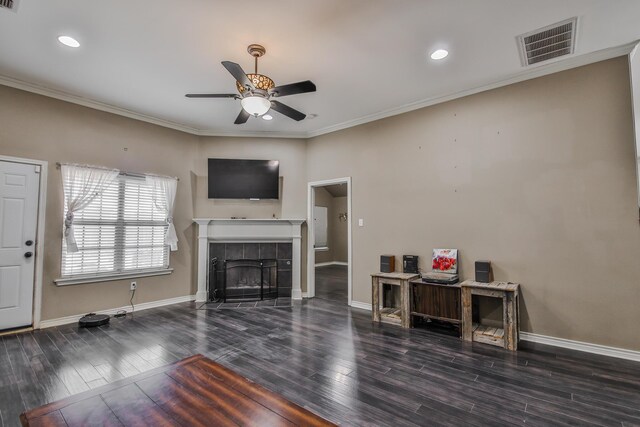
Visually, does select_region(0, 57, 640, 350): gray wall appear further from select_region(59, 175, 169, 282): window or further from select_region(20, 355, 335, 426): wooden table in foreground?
select_region(20, 355, 335, 426): wooden table in foreground

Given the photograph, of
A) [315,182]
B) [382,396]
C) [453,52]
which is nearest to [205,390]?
Answer: [382,396]

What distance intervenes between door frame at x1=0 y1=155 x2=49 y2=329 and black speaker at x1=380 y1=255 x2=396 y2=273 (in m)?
4.65

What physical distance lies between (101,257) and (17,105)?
2.22 meters

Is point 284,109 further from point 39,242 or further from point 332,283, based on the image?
point 332,283

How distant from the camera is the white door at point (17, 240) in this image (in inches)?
148

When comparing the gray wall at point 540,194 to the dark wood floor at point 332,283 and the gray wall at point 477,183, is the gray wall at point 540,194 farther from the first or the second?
the dark wood floor at point 332,283

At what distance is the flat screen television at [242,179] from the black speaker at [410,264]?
2.66m

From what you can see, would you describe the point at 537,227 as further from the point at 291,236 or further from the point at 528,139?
the point at 291,236

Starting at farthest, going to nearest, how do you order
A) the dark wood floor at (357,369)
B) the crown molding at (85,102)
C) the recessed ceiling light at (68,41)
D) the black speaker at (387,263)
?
1. the black speaker at (387,263)
2. the crown molding at (85,102)
3. the recessed ceiling light at (68,41)
4. the dark wood floor at (357,369)

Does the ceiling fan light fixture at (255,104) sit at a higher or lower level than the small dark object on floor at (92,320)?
higher

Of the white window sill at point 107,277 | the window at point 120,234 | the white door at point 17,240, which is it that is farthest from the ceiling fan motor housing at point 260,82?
the white window sill at point 107,277

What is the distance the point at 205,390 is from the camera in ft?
5.27

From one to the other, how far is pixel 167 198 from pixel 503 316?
519 cm

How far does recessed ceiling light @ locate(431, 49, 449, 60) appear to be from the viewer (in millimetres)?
3223
